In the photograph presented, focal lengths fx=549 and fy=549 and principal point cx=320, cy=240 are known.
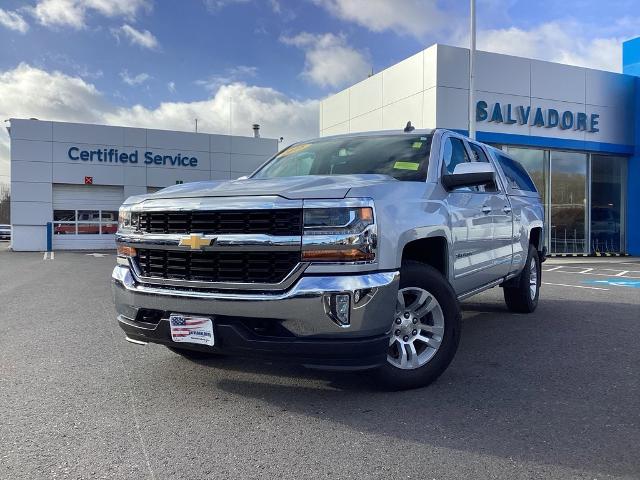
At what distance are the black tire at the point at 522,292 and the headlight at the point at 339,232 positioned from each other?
13.9 feet

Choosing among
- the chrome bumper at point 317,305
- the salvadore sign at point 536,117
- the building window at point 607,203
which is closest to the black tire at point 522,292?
the chrome bumper at point 317,305

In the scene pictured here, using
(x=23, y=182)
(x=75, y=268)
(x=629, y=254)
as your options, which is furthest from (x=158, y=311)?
(x=23, y=182)

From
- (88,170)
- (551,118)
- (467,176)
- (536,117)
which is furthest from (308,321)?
(88,170)

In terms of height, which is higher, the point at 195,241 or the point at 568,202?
the point at 568,202

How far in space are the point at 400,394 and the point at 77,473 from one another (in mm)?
2109

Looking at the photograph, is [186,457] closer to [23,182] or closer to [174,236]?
[174,236]

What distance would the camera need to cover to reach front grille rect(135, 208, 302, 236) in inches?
134

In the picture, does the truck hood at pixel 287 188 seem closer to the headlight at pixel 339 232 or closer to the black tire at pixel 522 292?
the headlight at pixel 339 232

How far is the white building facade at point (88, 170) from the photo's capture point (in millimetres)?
26250

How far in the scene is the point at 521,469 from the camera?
2791 mm

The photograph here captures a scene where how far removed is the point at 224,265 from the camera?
11.7 feet

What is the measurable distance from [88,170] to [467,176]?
2631 centimetres

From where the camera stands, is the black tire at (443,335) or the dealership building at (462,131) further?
the dealership building at (462,131)

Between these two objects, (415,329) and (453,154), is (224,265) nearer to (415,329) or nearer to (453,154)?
(415,329)
